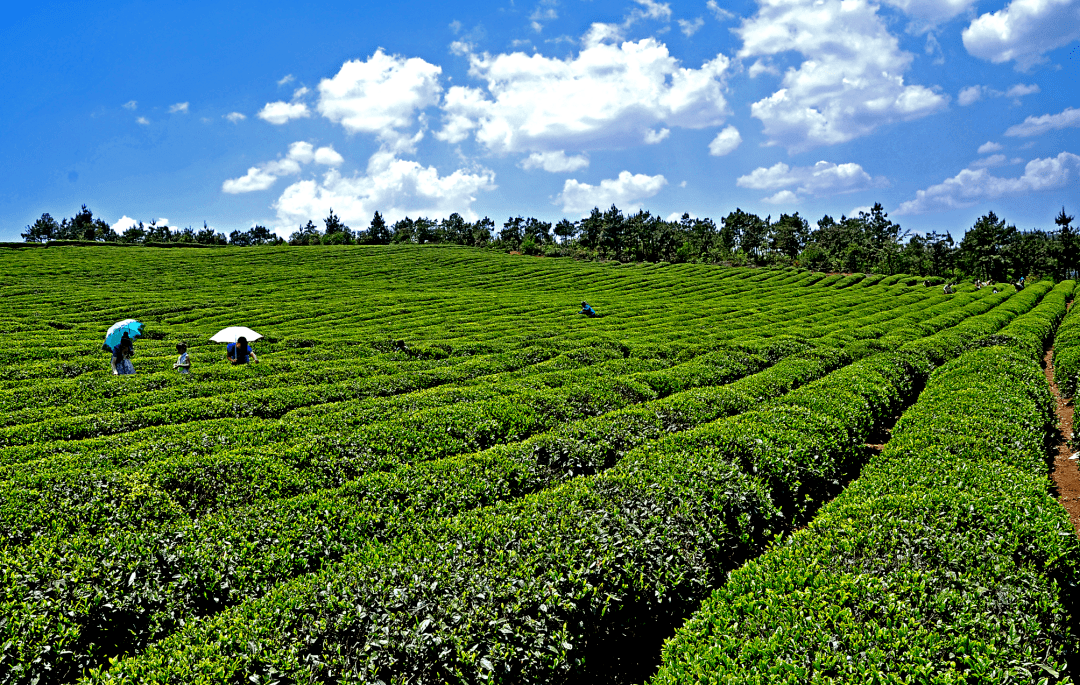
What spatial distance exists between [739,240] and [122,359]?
4947 inches

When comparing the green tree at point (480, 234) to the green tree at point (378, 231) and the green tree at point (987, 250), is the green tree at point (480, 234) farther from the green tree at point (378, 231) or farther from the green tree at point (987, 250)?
the green tree at point (987, 250)

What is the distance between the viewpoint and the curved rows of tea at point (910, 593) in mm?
5254

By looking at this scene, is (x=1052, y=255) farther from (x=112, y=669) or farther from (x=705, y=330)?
(x=112, y=669)

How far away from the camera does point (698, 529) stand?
811 cm

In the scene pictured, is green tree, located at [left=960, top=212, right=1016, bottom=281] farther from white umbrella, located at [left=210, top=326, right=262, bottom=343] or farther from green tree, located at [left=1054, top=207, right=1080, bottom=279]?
white umbrella, located at [left=210, top=326, right=262, bottom=343]

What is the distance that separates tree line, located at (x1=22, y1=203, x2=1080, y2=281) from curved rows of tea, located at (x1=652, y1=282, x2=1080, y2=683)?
9155cm

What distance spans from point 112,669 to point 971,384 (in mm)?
19433

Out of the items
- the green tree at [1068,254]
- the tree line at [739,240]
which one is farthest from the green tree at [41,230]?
Result: the green tree at [1068,254]

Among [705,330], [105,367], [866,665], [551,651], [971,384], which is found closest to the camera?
[866,665]

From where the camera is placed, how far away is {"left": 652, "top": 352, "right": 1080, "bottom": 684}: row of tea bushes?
5250mm

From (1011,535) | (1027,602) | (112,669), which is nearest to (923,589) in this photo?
(1027,602)

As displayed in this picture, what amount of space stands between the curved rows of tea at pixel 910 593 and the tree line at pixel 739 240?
91.6 m

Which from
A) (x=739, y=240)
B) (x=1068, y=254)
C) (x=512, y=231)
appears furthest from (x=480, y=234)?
(x=1068, y=254)

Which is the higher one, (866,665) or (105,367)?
(105,367)
